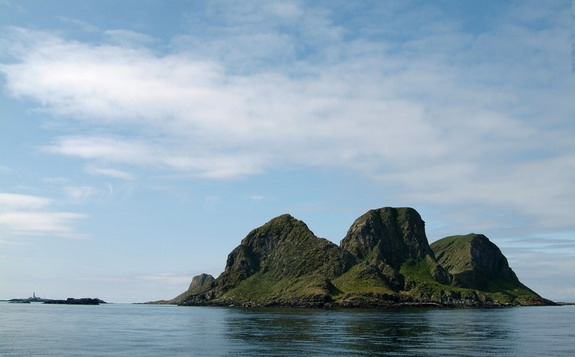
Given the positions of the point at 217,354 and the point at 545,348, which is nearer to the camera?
the point at 217,354

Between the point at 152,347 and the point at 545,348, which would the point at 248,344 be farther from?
the point at 545,348

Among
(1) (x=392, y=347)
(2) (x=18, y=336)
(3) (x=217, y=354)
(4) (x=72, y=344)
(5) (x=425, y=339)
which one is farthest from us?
(2) (x=18, y=336)

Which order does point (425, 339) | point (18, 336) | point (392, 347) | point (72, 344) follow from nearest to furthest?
1. point (392, 347)
2. point (72, 344)
3. point (425, 339)
4. point (18, 336)

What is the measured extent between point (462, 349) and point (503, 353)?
7.45m

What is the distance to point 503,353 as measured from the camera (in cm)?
9575

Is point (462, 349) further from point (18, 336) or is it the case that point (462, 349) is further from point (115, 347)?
point (18, 336)

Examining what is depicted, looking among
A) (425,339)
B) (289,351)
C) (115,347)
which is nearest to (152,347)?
(115,347)

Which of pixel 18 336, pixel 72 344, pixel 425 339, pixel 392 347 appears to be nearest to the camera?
pixel 392 347

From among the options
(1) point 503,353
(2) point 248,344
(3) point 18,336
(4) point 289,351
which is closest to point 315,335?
(2) point 248,344

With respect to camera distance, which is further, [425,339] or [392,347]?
[425,339]

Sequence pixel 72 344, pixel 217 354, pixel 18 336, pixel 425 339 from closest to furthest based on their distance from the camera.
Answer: pixel 217 354 < pixel 72 344 < pixel 425 339 < pixel 18 336

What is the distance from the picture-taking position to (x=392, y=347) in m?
102

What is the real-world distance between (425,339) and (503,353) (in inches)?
999

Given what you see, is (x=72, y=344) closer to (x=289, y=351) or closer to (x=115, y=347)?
(x=115, y=347)
